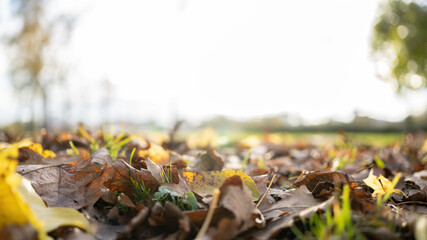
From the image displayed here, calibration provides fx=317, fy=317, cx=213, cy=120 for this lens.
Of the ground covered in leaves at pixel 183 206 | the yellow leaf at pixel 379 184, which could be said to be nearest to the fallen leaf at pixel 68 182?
the ground covered in leaves at pixel 183 206

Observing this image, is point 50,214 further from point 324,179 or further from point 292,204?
point 324,179

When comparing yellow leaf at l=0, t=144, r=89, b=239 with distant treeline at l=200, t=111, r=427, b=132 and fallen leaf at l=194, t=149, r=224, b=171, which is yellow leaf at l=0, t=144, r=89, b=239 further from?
distant treeline at l=200, t=111, r=427, b=132

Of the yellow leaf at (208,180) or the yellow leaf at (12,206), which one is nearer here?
the yellow leaf at (12,206)

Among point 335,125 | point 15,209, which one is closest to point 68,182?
point 15,209

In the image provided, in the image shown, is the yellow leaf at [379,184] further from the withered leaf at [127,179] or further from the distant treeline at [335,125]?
the distant treeline at [335,125]

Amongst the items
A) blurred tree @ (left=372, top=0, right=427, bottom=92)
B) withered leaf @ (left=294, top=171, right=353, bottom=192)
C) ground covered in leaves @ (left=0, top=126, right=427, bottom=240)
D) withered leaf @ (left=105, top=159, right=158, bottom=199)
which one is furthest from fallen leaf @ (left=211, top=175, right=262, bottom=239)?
blurred tree @ (left=372, top=0, right=427, bottom=92)

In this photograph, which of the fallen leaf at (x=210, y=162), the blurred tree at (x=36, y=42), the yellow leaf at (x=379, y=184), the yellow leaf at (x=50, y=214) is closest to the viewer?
the yellow leaf at (x=50, y=214)
